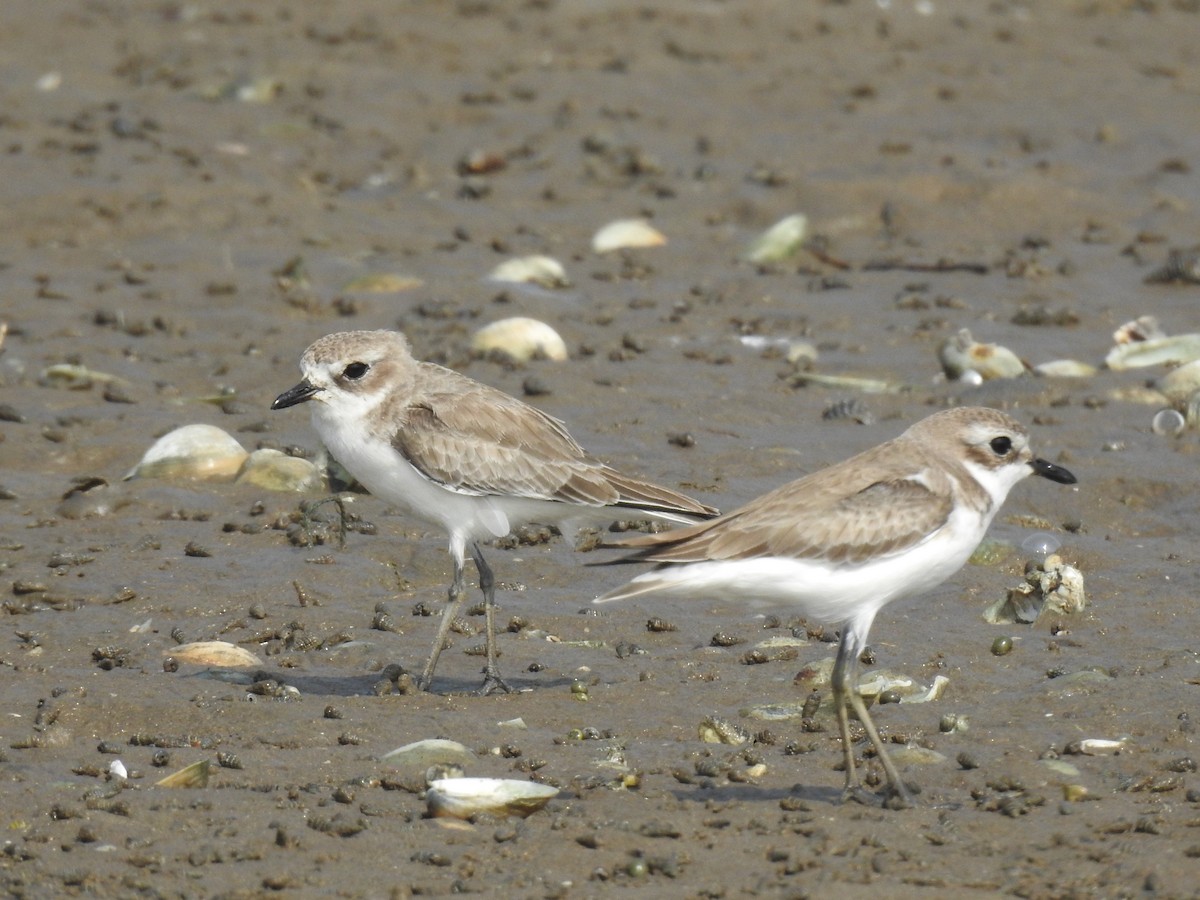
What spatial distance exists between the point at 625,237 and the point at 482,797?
831 cm

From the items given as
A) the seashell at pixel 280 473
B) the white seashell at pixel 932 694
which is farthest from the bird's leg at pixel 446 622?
the white seashell at pixel 932 694

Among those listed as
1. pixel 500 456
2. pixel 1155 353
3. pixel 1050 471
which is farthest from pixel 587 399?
pixel 1050 471

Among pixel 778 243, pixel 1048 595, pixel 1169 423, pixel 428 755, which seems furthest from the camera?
pixel 778 243

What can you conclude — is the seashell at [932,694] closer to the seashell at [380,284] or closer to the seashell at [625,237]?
the seashell at [380,284]

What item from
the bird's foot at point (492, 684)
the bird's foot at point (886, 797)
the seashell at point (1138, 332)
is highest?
the bird's foot at point (886, 797)

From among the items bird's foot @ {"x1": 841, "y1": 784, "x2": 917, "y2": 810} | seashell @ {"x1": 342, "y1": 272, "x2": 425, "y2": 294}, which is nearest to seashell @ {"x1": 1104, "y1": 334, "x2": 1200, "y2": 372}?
seashell @ {"x1": 342, "y1": 272, "x2": 425, "y2": 294}

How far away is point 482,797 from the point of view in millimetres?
6008

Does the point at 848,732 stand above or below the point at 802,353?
above

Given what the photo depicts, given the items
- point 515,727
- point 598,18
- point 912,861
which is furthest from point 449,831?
point 598,18

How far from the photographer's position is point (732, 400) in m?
10.9

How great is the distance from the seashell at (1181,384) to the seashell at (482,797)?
597 cm

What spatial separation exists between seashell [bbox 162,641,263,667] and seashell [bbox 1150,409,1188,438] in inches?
215

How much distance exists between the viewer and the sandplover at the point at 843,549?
248 inches

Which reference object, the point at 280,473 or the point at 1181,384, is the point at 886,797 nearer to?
the point at 280,473
